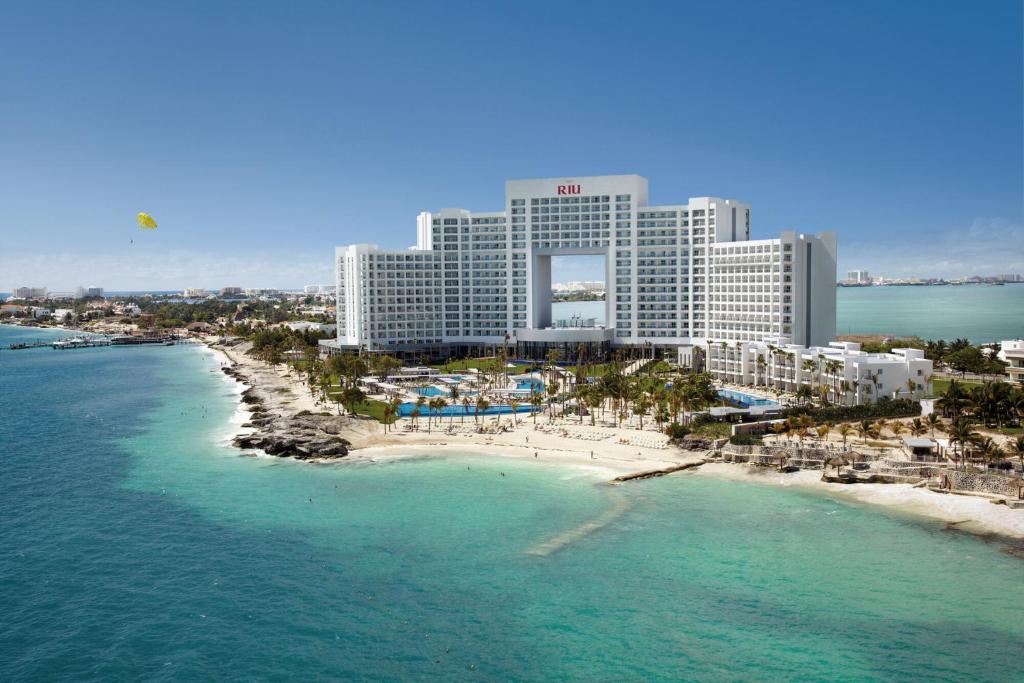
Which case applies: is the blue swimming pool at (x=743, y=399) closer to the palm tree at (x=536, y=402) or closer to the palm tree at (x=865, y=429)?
the palm tree at (x=865, y=429)

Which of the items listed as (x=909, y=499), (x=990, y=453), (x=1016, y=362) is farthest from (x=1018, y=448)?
(x=1016, y=362)

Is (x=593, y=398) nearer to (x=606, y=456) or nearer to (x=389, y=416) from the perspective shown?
(x=606, y=456)

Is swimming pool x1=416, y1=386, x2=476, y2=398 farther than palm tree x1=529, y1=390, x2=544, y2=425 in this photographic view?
Yes

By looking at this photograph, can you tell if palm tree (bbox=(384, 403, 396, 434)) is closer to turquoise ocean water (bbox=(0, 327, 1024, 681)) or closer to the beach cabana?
turquoise ocean water (bbox=(0, 327, 1024, 681))

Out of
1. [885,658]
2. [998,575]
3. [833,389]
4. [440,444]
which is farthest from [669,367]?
[885,658]

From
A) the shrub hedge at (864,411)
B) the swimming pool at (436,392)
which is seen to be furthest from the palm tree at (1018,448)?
the swimming pool at (436,392)

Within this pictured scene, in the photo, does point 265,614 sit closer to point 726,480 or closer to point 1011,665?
point 1011,665

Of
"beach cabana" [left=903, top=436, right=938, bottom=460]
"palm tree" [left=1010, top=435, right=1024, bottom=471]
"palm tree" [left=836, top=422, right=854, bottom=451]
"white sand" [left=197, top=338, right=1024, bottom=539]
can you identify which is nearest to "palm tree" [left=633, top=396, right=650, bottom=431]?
"white sand" [left=197, top=338, right=1024, bottom=539]
